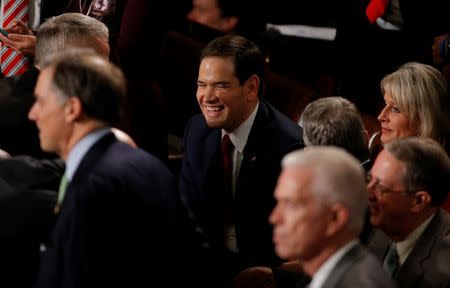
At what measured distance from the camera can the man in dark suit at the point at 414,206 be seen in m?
3.05

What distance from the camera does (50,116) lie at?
2.88 meters

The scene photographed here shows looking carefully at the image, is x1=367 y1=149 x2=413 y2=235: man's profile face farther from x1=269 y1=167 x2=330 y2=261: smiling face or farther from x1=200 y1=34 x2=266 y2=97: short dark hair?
x1=200 y1=34 x2=266 y2=97: short dark hair

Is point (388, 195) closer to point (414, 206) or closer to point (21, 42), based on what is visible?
point (414, 206)

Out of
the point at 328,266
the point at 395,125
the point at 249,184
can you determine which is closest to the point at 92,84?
the point at 328,266

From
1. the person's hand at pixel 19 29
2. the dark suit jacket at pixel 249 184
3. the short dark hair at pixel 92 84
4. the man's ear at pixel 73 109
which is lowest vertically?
the dark suit jacket at pixel 249 184

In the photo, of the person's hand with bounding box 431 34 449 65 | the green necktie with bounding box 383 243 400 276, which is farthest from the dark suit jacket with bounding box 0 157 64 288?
the person's hand with bounding box 431 34 449 65

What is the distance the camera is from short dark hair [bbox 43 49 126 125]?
9.27 feet

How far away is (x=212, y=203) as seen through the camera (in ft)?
13.0

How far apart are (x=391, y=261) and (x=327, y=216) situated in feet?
2.70

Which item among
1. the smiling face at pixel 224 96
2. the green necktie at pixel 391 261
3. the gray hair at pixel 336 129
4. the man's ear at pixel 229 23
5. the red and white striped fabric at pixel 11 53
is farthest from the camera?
the man's ear at pixel 229 23

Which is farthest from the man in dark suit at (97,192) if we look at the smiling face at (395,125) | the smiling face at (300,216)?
the smiling face at (395,125)

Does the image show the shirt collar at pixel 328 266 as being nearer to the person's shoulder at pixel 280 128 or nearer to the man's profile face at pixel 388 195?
the man's profile face at pixel 388 195

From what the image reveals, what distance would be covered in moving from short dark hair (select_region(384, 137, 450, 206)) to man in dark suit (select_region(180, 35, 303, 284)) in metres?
0.90

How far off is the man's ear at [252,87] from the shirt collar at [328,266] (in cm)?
167
